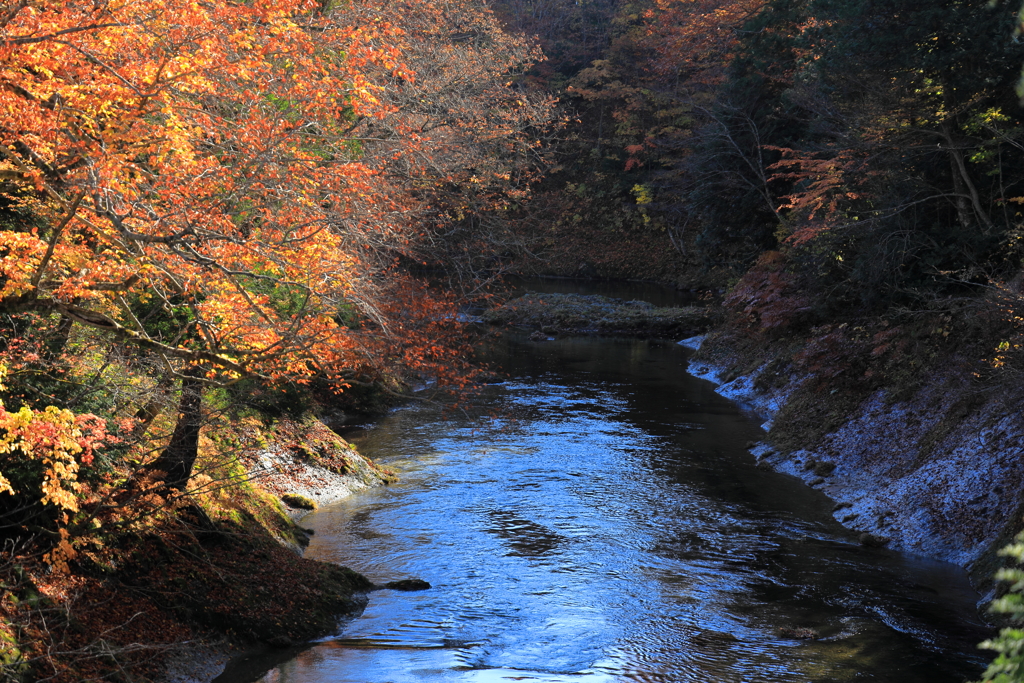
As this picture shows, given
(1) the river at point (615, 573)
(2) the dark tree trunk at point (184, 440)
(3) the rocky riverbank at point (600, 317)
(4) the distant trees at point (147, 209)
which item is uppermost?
(4) the distant trees at point (147, 209)

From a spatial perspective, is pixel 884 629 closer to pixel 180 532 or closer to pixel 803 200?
pixel 180 532

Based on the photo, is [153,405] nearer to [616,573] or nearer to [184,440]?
[184,440]

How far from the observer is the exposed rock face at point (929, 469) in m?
12.0

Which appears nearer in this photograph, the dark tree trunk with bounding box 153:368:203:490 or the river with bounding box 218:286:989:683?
the river with bounding box 218:286:989:683

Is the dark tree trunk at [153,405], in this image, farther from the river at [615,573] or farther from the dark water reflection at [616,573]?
the dark water reflection at [616,573]

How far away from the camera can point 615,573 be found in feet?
37.7

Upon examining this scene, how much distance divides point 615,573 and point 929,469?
5.93 meters

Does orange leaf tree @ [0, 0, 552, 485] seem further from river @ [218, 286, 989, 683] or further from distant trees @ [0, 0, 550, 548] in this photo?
river @ [218, 286, 989, 683]

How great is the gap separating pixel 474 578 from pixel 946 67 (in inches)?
477

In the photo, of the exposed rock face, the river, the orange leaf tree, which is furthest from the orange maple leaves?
the exposed rock face

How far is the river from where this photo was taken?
8781 mm

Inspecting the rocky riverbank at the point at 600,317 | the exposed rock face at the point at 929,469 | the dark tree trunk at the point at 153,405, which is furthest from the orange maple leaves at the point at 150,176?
the rocky riverbank at the point at 600,317

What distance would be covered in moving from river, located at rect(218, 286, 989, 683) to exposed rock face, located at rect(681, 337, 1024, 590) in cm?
46

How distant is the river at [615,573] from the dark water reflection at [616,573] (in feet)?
0.11
